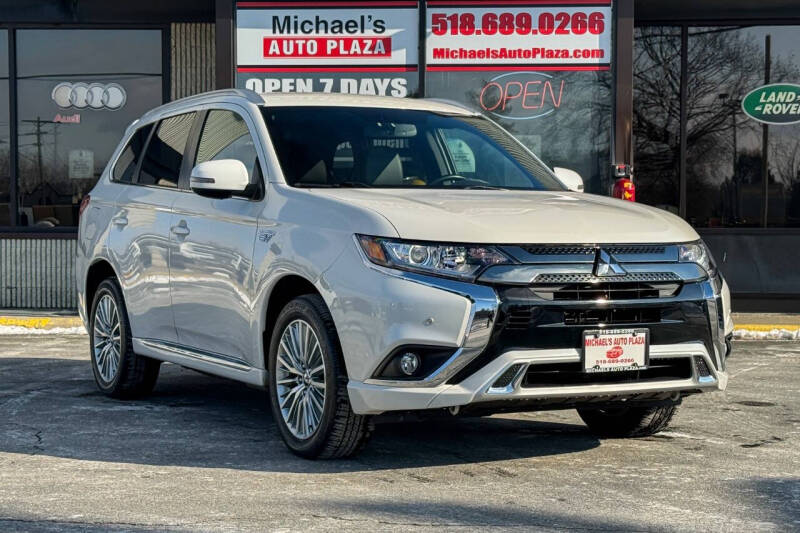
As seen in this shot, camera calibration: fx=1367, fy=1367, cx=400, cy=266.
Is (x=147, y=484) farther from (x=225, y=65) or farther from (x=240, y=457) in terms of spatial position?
(x=225, y=65)

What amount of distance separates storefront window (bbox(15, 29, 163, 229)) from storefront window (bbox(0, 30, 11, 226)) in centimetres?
14

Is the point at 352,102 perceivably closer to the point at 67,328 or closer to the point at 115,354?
the point at 115,354

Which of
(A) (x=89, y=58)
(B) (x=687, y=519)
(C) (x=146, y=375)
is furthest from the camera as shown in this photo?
(A) (x=89, y=58)

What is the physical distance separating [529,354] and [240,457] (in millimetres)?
1548

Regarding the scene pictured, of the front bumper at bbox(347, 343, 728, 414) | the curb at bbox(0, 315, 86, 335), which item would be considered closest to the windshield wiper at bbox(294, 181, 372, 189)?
the front bumper at bbox(347, 343, 728, 414)

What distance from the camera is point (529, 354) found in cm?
576

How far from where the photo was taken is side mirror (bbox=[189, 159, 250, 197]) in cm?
676

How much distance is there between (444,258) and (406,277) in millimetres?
181

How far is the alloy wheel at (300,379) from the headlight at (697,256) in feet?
5.58

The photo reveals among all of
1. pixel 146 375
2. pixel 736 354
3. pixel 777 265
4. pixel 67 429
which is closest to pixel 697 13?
pixel 777 265

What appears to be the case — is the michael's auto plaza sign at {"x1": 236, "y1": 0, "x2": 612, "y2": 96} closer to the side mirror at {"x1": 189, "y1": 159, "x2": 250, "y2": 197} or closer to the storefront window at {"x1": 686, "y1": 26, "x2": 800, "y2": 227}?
the storefront window at {"x1": 686, "y1": 26, "x2": 800, "y2": 227}

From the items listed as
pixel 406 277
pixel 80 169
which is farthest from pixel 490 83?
pixel 406 277

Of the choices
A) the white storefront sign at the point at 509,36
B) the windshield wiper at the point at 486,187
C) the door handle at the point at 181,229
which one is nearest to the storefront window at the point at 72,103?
the white storefront sign at the point at 509,36

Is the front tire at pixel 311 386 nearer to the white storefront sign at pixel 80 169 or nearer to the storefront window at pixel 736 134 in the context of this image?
the white storefront sign at pixel 80 169
